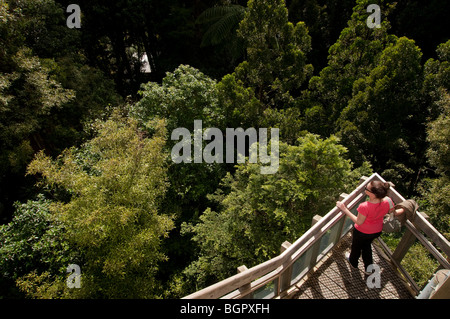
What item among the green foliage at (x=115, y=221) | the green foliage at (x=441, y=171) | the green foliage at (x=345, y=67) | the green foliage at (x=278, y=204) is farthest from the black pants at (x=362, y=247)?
the green foliage at (x=345, y=67)

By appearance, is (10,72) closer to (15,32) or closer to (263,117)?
(15,32)

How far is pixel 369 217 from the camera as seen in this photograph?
355 cm

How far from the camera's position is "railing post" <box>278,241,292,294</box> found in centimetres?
359

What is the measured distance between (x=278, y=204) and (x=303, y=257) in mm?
3284

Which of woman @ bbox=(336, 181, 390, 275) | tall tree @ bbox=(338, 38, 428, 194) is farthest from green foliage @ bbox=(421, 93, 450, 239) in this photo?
woman @ bbox=(336, 181, 390, 275)

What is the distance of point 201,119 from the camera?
10.8 metres

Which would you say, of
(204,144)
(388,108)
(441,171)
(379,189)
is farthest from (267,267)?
(441,171)

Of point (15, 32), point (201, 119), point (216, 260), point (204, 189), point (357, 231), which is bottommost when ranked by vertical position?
point (216, 260)

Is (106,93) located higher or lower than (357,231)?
higher

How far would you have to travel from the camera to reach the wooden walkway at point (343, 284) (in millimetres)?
3836

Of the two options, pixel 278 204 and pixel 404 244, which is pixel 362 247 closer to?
pixel 404 244

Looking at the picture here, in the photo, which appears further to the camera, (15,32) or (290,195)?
(15,32)

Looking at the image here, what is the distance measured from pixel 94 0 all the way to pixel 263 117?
12997mm

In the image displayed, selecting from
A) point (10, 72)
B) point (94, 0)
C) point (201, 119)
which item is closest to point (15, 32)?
point (10, 72)
